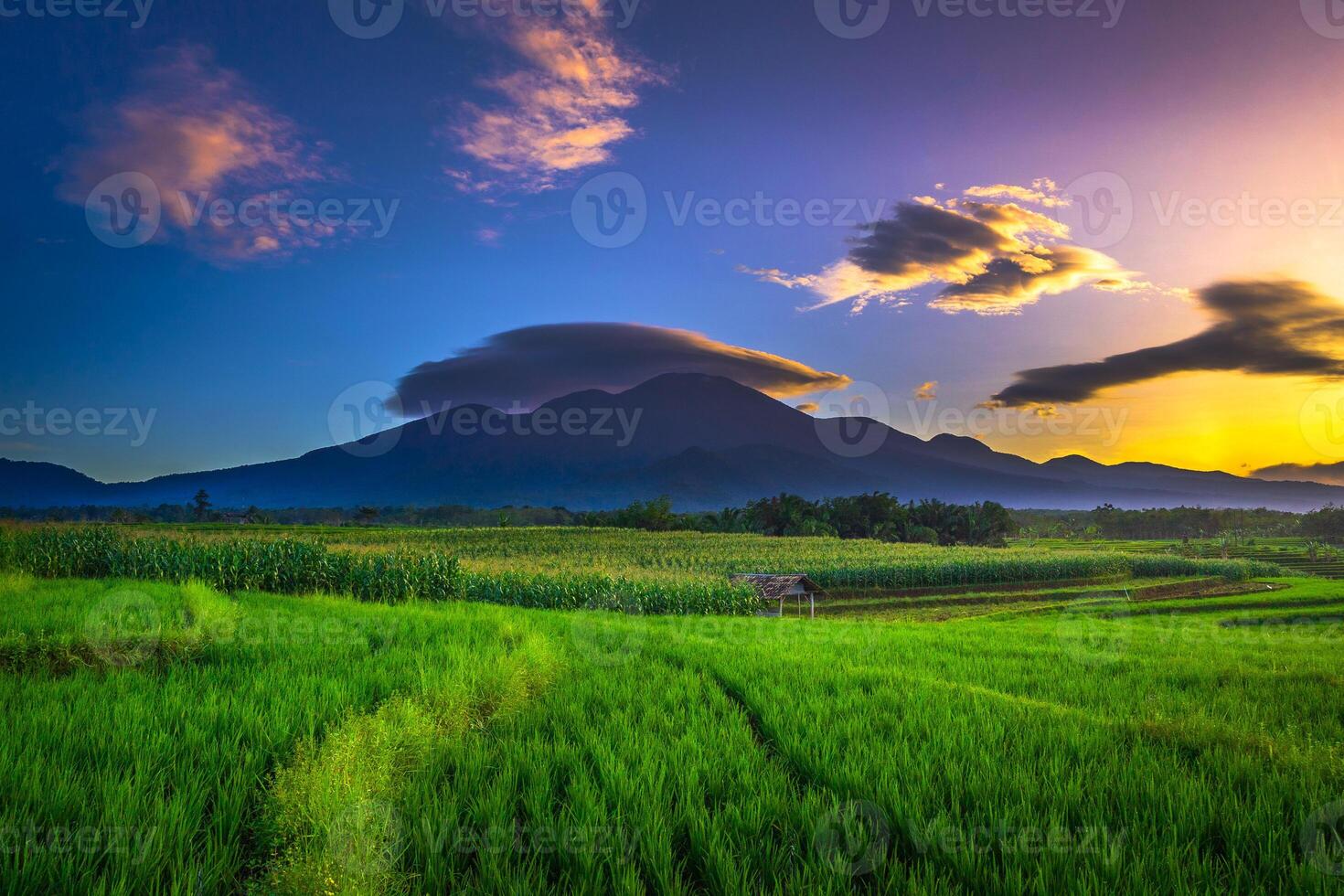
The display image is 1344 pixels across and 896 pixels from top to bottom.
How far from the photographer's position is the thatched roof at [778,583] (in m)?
32.4

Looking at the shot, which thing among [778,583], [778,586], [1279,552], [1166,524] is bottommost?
[1166,524]

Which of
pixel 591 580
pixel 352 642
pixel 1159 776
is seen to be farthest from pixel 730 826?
pixel 591 580

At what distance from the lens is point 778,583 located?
108ft

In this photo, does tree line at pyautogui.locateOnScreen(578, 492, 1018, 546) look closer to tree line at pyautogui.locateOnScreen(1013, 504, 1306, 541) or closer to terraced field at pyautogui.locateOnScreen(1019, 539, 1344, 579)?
terraced field at pyautogui.locateOnScreen(1019, 539, 1344, 579)

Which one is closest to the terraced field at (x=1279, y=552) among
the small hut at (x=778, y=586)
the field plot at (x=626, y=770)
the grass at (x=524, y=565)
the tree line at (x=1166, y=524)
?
the grass at (x=524, y=565)

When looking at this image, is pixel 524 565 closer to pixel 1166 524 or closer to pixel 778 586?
pixel 778 586

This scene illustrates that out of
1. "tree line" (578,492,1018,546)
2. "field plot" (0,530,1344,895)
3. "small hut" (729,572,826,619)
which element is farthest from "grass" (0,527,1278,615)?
"tree line" (578,492,1018,546)

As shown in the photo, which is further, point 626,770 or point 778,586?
point 778,586

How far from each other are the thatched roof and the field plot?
75.7 feet

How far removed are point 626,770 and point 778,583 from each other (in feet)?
96.0

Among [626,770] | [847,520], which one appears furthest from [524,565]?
[847,520]

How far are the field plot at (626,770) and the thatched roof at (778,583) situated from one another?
75.7ft

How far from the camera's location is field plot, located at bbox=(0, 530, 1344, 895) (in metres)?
3.30

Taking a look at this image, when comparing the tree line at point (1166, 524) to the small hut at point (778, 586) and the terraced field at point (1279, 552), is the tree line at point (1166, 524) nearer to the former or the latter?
the terraced field at point (1279, 552)
